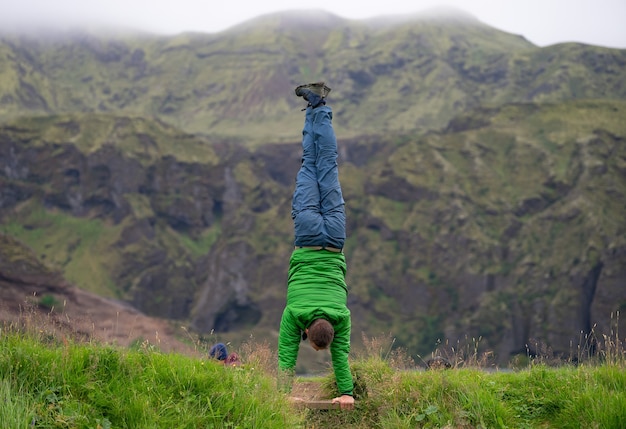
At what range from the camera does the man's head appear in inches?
317

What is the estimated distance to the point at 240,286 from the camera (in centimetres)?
19712

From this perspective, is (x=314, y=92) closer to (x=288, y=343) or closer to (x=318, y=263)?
(x=318, y=263)

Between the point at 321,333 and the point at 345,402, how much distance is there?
970 mm

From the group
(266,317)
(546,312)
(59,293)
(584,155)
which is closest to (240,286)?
(266,317)

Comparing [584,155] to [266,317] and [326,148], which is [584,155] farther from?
[326,148]

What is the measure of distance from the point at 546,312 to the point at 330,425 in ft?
534

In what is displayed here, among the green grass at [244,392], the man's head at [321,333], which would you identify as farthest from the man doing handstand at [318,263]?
the green grass at [244,392]

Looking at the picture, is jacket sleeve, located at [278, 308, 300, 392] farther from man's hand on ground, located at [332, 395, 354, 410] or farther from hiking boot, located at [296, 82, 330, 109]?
hiking boot, located at [296, 82, 330, 109]

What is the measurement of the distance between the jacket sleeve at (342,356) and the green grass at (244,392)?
1.16ft

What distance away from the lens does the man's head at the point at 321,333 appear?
8055 mm

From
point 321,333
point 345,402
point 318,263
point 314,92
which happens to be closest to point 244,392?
point 321,333

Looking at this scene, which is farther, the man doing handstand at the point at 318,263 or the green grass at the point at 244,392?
the man doing handstand at the point at 318,263

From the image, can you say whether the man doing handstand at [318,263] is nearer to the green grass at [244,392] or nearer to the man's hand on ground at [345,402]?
the man's hand on ground at [345,402]

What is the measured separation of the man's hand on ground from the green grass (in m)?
0.22
